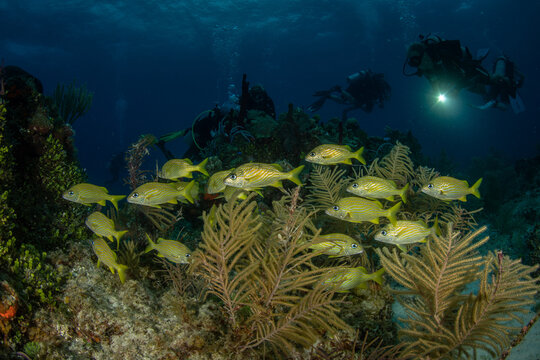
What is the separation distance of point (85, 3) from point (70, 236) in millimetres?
41563

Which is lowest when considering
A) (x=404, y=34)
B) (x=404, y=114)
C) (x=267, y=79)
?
(x=404, y=114)

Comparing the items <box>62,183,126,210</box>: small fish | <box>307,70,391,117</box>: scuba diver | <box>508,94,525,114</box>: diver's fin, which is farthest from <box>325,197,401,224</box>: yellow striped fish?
<box>307,70,391,117</box>: scuba diver

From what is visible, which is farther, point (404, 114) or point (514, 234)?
point (404, 114)

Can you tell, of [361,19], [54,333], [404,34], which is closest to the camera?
[54,333]

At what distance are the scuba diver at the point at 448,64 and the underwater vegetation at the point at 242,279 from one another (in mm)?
9469

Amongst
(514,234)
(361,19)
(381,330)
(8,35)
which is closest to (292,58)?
(361,19)

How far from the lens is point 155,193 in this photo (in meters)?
3.32

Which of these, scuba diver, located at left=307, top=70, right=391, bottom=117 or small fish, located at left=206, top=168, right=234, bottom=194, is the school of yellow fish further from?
scuba diver, located at left=307, top=70, right=391, bottom=117

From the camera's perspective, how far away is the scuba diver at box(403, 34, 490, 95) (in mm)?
11102

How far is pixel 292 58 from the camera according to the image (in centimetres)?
6606

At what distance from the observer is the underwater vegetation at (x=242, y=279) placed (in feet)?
7.53

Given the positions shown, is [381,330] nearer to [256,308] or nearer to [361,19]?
[256,308]

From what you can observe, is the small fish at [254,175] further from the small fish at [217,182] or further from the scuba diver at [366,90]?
the scuba diver at [366,90]

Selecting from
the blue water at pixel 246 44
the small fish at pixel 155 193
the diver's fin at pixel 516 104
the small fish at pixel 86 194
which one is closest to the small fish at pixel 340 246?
the small fish at pixel 155 193
